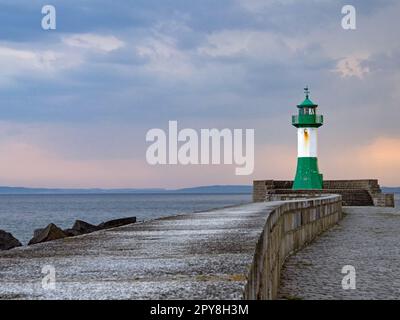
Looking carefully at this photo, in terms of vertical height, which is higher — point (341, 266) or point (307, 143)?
point (307, 143)

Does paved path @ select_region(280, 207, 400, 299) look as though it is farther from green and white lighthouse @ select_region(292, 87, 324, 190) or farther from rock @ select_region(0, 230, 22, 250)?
green and white lighthouse @ select_region(292, 87, 324, 190)

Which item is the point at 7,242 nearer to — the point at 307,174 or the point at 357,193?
the point at 307,174

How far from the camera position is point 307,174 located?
41.1 meters

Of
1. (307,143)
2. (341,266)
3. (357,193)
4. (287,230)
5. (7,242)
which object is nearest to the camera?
(341,266)

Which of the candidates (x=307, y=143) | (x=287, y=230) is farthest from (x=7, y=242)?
(x=307, y=143)

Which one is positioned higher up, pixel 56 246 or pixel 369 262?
pixel 56 246

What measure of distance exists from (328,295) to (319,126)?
3499 cm

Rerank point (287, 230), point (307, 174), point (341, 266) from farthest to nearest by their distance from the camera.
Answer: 1. point (307, 174)
2. point (287, 230)
3. point (341, 266)

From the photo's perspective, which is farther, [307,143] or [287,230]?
[307,143]
